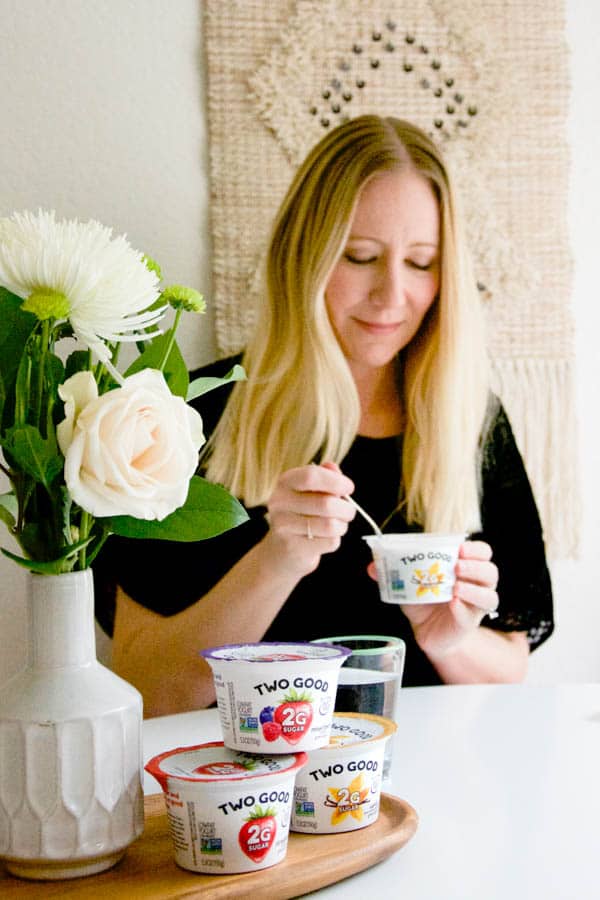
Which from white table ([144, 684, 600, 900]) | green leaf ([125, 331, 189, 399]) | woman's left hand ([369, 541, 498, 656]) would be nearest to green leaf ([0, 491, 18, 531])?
green leaf ([125, 331, 189, 399])

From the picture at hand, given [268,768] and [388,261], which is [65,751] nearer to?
[268,768]

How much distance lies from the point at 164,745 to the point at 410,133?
3.83ft

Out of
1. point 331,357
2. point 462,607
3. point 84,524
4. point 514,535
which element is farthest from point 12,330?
point 514,535

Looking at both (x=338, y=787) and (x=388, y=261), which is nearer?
(x=338, y=787)

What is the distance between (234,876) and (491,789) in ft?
1.08

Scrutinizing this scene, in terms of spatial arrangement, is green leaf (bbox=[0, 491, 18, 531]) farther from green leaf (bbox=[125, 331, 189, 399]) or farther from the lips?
the lips

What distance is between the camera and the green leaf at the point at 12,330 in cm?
69

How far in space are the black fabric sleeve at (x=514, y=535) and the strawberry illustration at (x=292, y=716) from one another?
108 centimetres

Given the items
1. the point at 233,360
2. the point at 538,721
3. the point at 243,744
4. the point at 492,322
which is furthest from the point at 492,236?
the point at 243,744

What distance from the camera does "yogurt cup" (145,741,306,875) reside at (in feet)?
2.19

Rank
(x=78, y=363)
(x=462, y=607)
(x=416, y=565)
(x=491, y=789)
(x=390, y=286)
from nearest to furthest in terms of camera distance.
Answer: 1. (x=78, y=363)
2. (x=491, y=789)
3. (x=416, y=565)
4. (x=462, y=607)
5. (x=390, y=286)

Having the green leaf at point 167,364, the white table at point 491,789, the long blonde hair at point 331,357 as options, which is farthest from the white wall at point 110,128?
the green leaf at point 167,364

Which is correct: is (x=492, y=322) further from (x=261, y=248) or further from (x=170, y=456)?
(x=170, y=456)

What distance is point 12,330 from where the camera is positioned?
69cm
